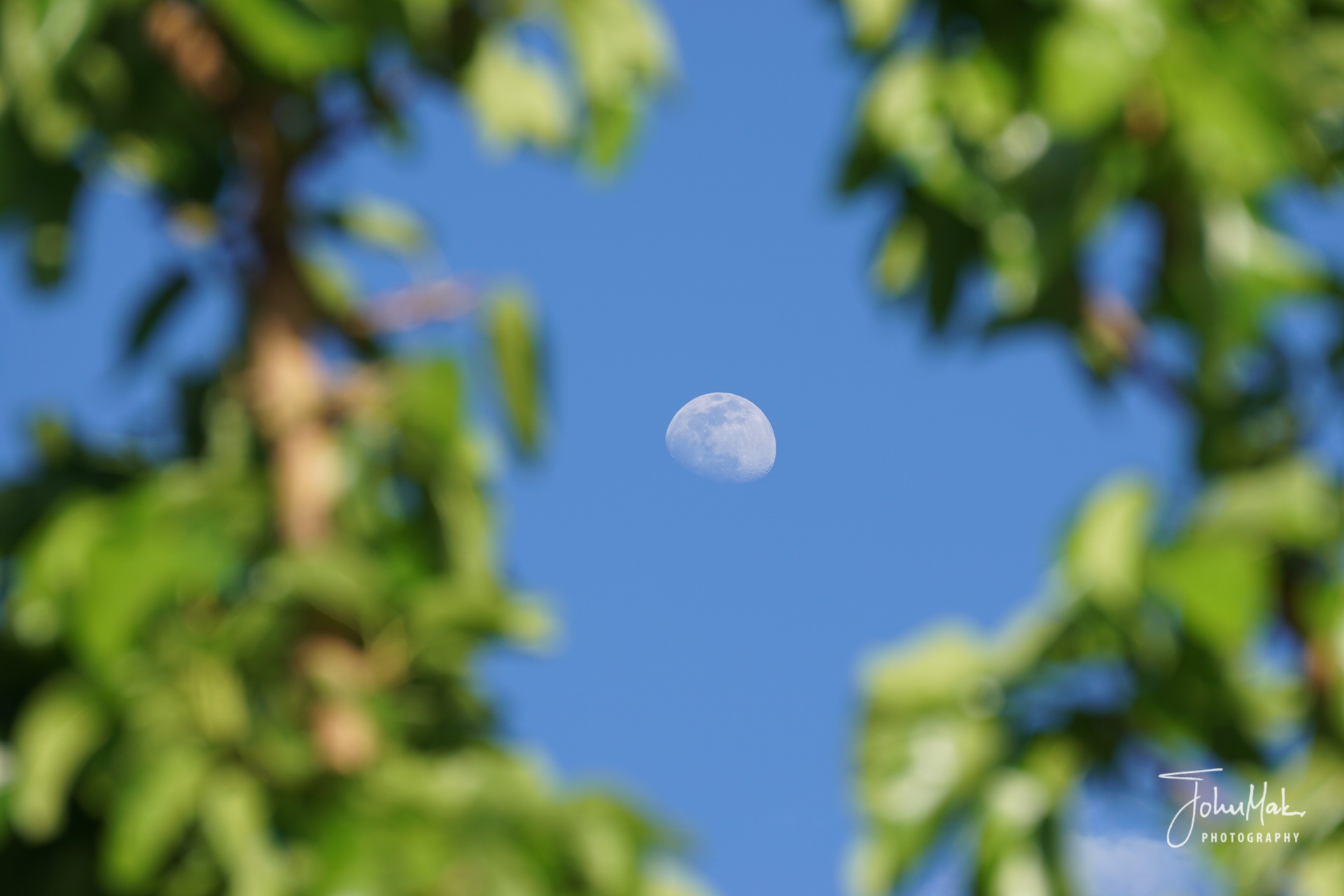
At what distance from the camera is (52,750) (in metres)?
2.78

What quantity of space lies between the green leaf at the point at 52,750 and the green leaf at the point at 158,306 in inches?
39.0

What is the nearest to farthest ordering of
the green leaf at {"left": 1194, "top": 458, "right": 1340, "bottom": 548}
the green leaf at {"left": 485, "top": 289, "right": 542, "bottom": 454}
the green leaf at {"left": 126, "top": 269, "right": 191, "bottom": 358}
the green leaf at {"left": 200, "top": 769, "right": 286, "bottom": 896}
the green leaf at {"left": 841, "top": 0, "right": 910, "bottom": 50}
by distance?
the green leaf at {"left": 1194, "top": 458, "right": 1340, "bottom": 548}
the green leaf at {"left": 841, "top": 0, "right": 910, "bottom": 50}
the green leaf at {"left": 200, "top": 769, "right": 286, "bottom": 896}
the green leaf at {"left": 485, "top": 289, "right": 542, "bottom": 454}
the green leaf at {"left": 126, "top": 269, "right": 191, "bottom": 358}

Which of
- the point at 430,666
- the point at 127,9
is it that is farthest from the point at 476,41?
the point at 430,666

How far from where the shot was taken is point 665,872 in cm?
304

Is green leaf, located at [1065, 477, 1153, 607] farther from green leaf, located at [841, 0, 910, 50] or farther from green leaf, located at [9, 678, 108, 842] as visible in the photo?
green leaf, located at [9, 678, 108, 842]

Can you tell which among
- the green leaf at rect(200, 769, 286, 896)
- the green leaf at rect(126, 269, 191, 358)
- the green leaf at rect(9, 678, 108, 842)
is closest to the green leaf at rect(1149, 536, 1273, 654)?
the green leaf at rect(200, 769, 286, 896)

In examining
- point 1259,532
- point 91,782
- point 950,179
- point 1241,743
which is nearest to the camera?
point 1259,532

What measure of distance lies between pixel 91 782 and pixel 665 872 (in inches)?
45.7

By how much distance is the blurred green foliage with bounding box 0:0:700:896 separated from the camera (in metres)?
2.78

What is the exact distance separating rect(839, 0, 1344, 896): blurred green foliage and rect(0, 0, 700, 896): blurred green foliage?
0.92 metres

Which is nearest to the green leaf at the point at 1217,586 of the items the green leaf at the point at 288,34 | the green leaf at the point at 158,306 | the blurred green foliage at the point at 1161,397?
the blurred green foliage at the point at 1161,397

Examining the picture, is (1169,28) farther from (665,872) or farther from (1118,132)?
(665,872)

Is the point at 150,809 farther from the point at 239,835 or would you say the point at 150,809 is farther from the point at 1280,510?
the point at 1280,510

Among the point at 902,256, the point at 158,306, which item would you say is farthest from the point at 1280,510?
the point at 158,306
